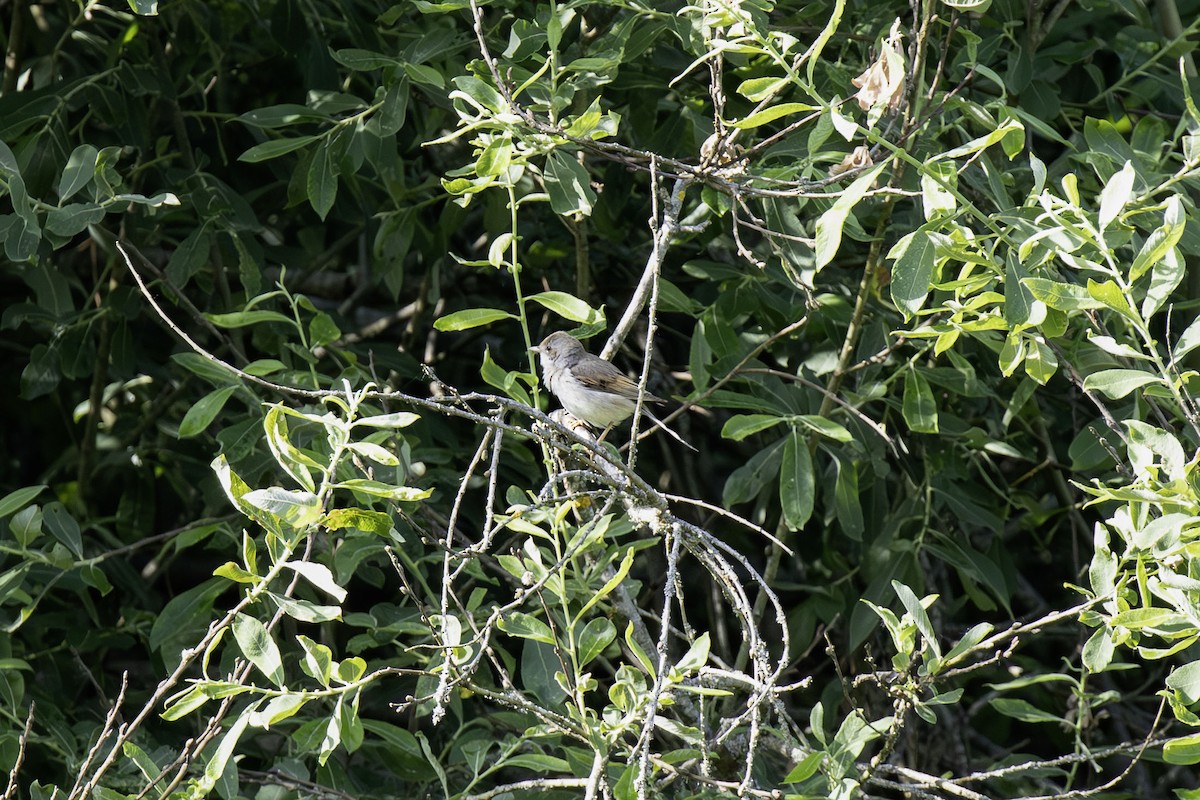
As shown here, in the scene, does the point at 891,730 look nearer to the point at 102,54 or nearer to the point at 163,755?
the point at 163,755

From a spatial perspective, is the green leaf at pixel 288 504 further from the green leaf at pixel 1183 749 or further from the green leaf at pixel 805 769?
the green leaf at pixel 1183 749

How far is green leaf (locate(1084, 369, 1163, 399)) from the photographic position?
2.86 m

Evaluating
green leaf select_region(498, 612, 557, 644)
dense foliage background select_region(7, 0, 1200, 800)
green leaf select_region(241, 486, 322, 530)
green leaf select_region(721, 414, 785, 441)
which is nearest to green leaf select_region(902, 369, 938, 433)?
dense foliage background select_region(7, 0, 1200, 800)

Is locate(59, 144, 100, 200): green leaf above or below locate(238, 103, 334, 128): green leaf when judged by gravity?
above

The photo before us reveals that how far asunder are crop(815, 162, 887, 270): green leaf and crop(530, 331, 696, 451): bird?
2.38m

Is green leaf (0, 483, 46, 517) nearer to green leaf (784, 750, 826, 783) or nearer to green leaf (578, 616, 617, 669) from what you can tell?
green leaf (578, 616, 617, 669)

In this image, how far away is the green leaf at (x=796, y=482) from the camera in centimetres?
413

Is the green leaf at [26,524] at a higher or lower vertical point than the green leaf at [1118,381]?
lower

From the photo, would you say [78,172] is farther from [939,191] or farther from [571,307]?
[939,191]

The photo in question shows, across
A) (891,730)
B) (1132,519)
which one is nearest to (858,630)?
(891,730)

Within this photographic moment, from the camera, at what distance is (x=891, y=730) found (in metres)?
3.20

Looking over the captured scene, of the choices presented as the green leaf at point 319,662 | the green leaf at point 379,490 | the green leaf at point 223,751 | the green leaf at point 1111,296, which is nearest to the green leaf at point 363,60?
the green leaf at point 379,490

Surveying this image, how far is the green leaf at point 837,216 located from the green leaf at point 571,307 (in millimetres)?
814

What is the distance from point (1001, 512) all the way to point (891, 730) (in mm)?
2351
